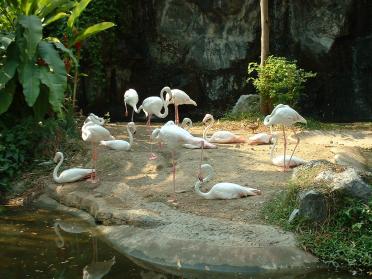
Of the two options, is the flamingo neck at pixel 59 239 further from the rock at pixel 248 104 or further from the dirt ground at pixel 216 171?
the rock at pixel 248 104

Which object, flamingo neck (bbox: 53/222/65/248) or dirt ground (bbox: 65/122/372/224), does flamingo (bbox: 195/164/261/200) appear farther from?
flamingo neck (bbox: 53/222/65/248)

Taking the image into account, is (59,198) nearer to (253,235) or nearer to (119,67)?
(253,235)

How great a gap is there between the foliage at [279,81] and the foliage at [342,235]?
19.7 feet

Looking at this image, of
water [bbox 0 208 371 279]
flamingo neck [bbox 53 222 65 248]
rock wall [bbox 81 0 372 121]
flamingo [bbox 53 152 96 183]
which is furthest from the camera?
rock wall [bbox 81 0 372 121]

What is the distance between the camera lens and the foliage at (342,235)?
5691 millimetres

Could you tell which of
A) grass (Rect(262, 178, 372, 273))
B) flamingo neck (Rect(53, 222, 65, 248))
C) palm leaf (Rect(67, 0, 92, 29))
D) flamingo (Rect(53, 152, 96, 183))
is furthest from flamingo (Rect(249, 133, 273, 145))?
flamingo neck (Rect(53, 222, 65, 248))

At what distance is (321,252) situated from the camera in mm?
5816

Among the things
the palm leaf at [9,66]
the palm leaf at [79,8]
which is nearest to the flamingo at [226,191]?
the palm leaf at [9,66]

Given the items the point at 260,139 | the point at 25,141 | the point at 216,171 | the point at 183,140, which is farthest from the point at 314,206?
the point at 25,141

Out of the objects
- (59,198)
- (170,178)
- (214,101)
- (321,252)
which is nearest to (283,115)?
(170,178)

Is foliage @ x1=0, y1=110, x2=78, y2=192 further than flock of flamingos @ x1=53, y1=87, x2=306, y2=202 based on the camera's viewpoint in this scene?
Yes

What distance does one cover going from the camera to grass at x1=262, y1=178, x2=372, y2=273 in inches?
224

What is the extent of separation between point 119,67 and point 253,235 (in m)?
11.1

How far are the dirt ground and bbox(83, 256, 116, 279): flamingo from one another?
4.57 feet
